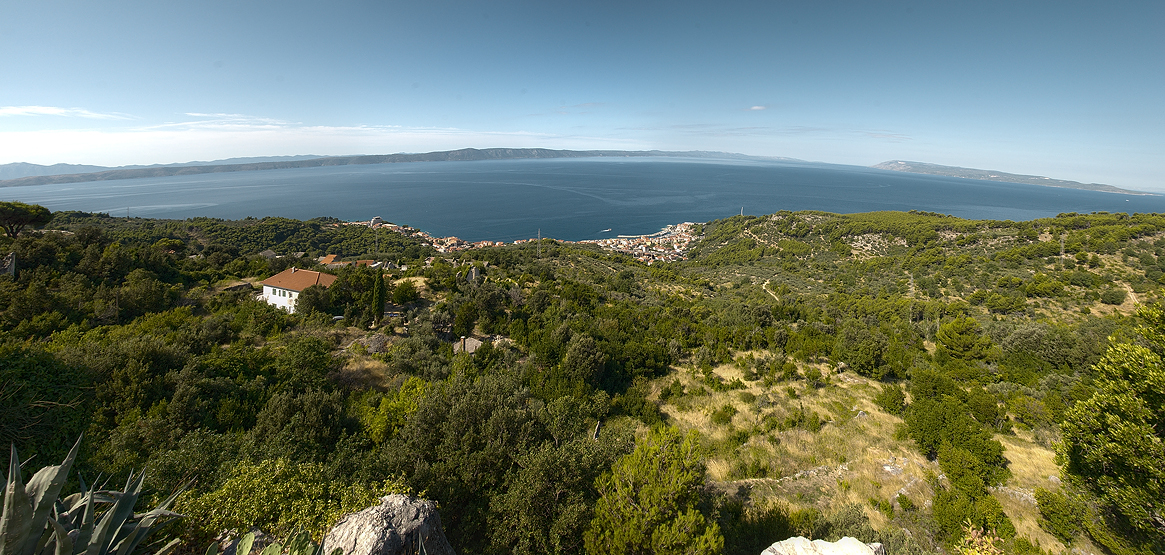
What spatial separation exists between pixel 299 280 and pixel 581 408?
1942 centimetres

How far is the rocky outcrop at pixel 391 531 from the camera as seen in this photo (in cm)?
480

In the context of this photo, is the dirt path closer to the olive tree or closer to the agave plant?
the agave plant

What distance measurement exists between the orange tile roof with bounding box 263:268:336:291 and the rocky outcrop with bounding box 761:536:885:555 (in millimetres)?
23707

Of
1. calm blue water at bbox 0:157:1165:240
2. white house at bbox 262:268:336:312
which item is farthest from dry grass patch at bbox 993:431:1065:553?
calm blue water at bbox 0:157:1165:240

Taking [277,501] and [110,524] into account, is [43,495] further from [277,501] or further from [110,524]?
[277,501]

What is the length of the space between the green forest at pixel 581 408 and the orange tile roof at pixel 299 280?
1.53 meters

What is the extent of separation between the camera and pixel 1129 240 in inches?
1212

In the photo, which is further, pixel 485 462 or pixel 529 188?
pixel 529 188

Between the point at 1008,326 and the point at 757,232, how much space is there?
46497 millimetres

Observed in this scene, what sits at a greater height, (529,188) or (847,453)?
(529,188)

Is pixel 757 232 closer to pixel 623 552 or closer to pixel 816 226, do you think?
pixel 816 226

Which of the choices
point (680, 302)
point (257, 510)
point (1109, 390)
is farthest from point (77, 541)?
point (680, 302)

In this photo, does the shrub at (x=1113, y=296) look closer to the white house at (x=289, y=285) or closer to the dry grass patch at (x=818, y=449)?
the dry grass patch at (x=818, y=449)

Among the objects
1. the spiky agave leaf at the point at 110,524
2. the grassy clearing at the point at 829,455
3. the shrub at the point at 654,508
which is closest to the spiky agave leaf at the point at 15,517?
the spiky agave leaf at the point at 110,524
